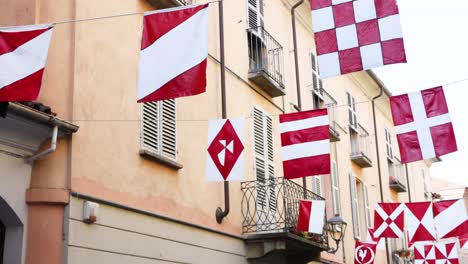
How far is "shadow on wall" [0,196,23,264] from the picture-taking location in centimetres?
834

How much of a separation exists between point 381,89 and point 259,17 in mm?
10444

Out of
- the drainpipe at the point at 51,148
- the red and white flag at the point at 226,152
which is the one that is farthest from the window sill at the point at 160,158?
the drainpipe at the point at 51,148

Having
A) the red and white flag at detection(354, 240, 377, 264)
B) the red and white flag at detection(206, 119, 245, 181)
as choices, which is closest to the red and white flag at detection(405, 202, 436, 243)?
the red and white flag at detection(354, 240, 377, 264)

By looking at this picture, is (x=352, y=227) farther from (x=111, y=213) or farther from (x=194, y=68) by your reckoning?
(x=194, y=68)

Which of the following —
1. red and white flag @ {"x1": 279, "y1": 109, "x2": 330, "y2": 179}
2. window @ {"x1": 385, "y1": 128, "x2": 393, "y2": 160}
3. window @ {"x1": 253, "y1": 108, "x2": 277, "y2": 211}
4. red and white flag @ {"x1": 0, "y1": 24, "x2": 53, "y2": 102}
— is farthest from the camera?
window @ {"x1": 385, "y1": 128, "x2": 393, "y2": 160}

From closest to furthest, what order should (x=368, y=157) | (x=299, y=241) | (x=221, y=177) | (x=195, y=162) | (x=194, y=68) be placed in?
(x=194, y=68) → (x=221, y=177) → (x=195, y=162) → (x=299, y=241) → (x=368, y=157)

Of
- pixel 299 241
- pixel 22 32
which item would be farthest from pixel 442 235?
pixel 22 32

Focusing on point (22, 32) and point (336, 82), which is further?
point (336, 82)

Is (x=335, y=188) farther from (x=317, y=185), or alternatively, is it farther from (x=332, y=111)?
(x=332, y=111)

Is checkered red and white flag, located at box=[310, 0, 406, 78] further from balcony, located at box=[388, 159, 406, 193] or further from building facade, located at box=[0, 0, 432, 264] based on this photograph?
balcony, located at box=[388, 159, 406, 193]

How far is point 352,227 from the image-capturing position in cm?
2005

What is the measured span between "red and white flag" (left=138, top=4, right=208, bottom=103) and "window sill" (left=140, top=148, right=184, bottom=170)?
255 centimetres

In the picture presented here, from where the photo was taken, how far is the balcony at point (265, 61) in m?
14.7

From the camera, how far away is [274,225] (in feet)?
46.5
